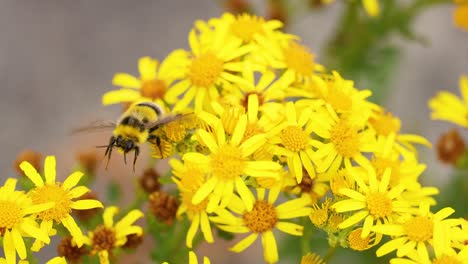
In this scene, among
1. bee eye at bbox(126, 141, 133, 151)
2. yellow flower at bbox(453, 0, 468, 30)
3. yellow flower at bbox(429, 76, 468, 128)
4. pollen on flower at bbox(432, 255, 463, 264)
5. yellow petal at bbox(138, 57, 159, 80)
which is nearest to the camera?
pollen on flower at bbox(432, 255, 463, 264)

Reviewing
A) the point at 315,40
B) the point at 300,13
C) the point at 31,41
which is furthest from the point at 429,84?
the point at 31,41

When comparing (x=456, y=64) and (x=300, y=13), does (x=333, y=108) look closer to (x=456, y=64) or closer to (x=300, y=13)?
(x=300, y=13)

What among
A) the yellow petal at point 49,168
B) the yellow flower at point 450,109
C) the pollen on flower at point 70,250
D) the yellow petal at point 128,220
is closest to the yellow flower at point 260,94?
the yellow petal at point 128,220

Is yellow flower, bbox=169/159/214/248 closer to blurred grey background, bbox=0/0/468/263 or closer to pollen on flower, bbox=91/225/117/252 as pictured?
pollen on flower, bbox=91/225/117/252

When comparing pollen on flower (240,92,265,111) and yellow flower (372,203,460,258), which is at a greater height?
pollen on flower (240,92,265,111)

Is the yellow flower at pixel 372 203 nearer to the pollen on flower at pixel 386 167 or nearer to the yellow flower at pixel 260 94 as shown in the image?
the pollen on flower at pixel 386 167

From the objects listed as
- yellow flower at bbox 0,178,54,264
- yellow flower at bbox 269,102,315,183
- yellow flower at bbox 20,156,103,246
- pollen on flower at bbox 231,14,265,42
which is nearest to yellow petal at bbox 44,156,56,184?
yellow flower at bbox 20,156,103,246
